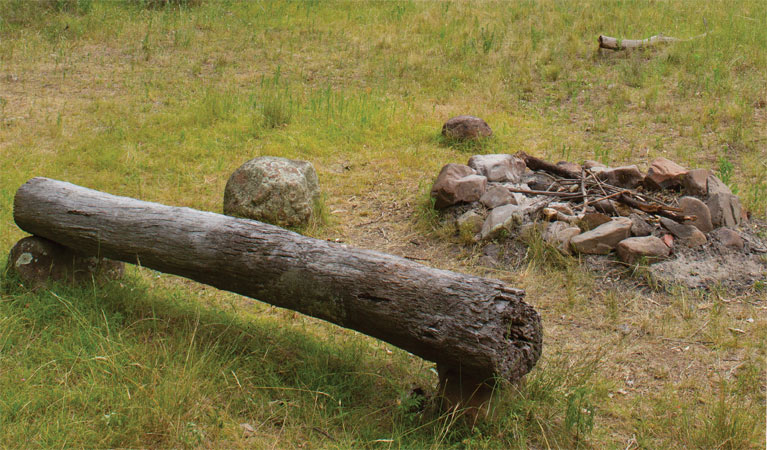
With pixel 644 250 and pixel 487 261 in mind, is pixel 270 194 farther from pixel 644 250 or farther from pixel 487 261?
pixel 644 250

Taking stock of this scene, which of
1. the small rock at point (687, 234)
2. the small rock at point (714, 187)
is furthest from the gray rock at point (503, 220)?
the small rock at point (714, 187)

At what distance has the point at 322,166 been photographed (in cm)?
792

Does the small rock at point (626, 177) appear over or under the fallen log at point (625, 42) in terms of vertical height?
under

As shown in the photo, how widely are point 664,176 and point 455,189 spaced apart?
6.67 feet

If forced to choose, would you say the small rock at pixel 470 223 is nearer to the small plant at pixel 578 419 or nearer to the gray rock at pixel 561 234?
Answer: the gray rock at pixel 561 234

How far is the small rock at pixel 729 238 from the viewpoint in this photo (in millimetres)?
5520

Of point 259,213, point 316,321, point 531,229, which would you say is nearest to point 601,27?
point 531,229

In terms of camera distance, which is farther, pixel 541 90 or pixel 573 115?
pixel 541 90

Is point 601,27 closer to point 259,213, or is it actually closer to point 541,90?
point 541,90

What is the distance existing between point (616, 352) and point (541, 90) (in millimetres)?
6555

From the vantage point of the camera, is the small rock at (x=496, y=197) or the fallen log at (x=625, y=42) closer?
the small rock at (x=496, y=197)

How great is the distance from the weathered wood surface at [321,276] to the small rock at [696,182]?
3566 millimetres

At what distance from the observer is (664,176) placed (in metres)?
6.32

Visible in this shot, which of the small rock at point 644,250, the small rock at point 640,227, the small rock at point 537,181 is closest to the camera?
the small rock at point 644,250
